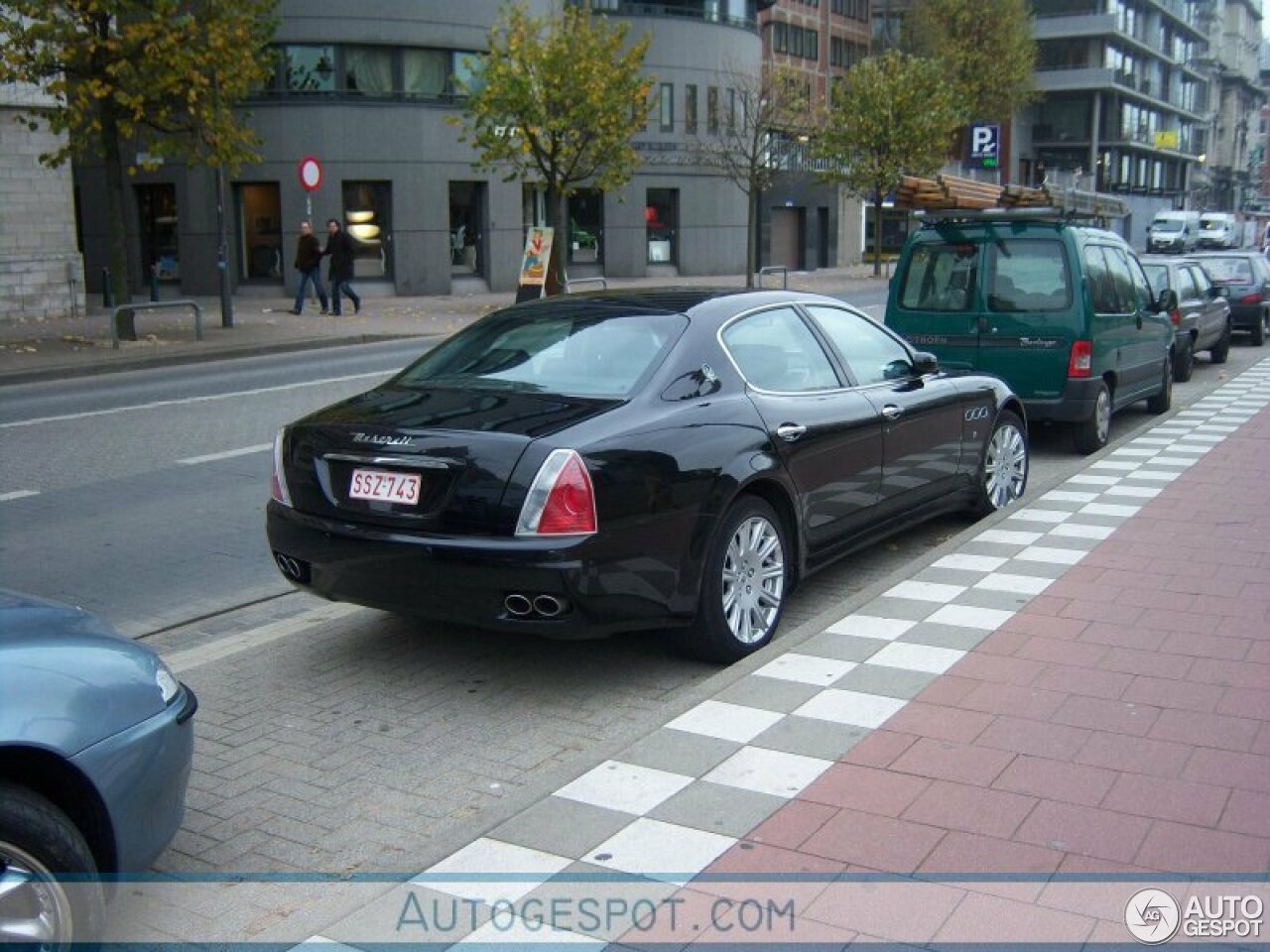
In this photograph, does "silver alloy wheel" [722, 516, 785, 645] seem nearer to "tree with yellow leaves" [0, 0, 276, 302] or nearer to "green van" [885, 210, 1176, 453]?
"green van" [885, 210, 1176, 453]

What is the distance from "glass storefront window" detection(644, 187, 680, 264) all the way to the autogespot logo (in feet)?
136

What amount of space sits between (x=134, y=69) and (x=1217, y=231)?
49971 mm

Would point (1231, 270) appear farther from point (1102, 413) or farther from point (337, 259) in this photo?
point (337, 259)

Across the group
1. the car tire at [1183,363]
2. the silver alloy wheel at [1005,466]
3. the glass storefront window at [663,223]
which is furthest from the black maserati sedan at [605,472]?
the glass storefront window at [663,223]

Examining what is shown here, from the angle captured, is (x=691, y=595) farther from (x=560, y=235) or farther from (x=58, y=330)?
(x=560, y=235)

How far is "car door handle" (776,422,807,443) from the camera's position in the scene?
20.0ft

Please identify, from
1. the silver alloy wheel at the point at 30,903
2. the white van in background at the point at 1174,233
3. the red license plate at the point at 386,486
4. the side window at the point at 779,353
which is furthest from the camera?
the white van in background at the point at 1174,233

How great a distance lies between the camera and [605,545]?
5.08 metres

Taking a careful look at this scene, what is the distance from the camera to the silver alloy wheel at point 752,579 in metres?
5.70

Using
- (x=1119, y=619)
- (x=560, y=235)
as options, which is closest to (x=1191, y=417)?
(x=1119, y=619)

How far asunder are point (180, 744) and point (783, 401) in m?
3.47

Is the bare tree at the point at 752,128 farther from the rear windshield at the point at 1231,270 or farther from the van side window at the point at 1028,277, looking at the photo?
the van side window at the point at 1028,277

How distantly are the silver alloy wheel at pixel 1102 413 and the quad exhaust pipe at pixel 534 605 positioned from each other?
297 inches

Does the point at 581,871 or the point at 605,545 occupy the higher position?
the point at 605,545
